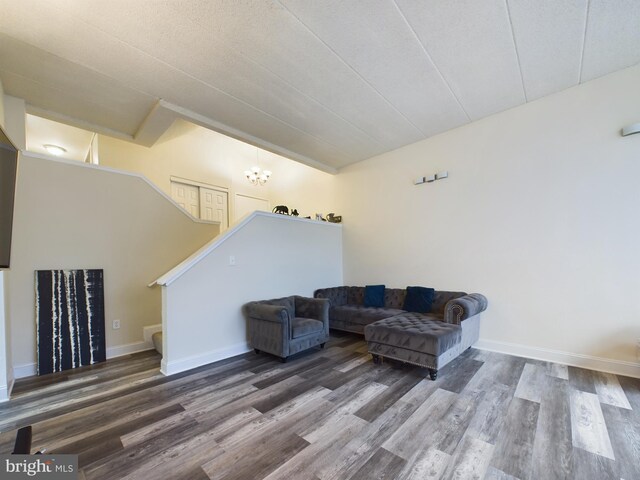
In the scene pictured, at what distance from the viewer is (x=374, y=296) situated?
4.44 meters

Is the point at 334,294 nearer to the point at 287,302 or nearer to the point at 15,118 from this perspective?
the point at 287,302

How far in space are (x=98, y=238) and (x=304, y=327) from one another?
3000 mm

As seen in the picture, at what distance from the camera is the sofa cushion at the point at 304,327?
328cm

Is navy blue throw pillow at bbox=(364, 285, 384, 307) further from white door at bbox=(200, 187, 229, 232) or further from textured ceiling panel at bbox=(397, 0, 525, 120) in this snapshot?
white door at bbox=(200, 187, 229, 232)

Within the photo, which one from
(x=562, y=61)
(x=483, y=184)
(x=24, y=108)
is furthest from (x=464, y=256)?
(x=24, y=108)

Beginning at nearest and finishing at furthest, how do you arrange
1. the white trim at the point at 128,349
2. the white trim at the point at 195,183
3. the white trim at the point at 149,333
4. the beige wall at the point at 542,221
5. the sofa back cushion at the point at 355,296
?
Answer: the beige wall at the point at 542,221 < the white trim at the point at 128,349 < the white trim at the point at 149,333 < the sofa back cushion at the point at 355,296 < the white trim at the point at 195,183

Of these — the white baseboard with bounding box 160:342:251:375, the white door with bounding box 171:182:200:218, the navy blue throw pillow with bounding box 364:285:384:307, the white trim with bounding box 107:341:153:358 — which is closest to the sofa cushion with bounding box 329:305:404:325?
the navy blue throw pillow with bounding box 364:285:384:307

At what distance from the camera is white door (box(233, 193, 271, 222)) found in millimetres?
6645

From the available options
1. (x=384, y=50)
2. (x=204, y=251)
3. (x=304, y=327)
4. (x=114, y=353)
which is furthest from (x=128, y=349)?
(x=384, y=50)

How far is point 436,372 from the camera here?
2.70 metres

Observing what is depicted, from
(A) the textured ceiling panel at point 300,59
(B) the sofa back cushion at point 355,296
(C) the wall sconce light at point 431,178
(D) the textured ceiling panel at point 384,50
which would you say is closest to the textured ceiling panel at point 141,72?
(A) the textured ceiling panel at point 300,59

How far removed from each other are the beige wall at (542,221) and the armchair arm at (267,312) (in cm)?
222

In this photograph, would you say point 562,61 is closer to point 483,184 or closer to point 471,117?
point 471,117

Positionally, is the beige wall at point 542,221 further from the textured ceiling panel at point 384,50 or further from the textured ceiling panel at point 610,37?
the textured ceiling panel at point 384,50
